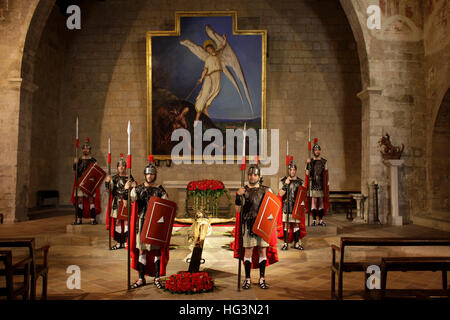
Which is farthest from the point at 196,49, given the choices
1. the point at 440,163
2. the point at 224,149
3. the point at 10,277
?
the point at 10,277

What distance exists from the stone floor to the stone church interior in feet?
0.11

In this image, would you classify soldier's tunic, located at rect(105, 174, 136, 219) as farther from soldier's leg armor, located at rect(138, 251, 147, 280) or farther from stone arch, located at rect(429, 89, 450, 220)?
stone arch, located at rect(429, 89, 450, 220)

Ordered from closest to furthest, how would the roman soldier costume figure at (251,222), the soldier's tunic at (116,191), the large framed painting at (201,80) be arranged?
the roman soldier costume figure at (251,222), the soldier's tunic at (116,191), the large framed painting at (201,80)

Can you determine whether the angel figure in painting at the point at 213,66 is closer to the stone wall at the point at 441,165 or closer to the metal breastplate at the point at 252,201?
the stone wall at the point at 441,165

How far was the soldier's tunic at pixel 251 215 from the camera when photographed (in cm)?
396

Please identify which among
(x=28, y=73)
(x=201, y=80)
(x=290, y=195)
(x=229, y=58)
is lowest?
(x=290, y=195)

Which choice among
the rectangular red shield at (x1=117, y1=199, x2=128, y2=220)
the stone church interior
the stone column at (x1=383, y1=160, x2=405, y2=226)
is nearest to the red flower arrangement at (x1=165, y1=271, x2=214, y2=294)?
the stone church interior

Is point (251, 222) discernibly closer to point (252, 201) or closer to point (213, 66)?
point (252, 201)

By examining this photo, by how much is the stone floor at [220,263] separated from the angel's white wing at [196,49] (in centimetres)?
542

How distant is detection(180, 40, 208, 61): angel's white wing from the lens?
10117 mm

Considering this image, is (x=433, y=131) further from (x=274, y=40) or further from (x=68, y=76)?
(x=68, y=76)

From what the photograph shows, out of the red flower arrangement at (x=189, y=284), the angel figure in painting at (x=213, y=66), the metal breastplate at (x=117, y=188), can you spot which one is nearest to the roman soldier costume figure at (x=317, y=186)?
the metal breastplate at (x=117, y=188)

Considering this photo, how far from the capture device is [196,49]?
10.2m

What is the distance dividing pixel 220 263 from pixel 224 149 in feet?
16.9
